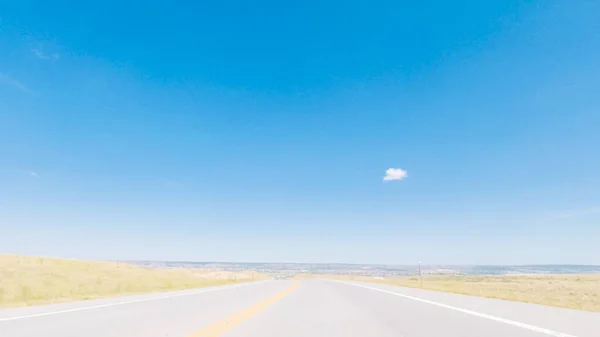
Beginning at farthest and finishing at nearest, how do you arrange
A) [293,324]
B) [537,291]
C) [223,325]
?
[537,291] → [293,324] → [223,325]

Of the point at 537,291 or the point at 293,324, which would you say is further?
the point at 537,291

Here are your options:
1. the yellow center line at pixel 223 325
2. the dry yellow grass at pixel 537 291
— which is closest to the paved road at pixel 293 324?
the yellow center line at pixel 223 325

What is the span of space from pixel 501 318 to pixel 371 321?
9.69 ft

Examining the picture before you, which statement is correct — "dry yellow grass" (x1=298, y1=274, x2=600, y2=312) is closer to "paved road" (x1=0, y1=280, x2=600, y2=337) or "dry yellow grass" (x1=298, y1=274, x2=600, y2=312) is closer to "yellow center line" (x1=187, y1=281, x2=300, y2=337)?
"paved road" (x1=0, y1=280, x2=600, y2=337)

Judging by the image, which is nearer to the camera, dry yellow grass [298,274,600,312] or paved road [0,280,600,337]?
paved road [0,280,600,337]

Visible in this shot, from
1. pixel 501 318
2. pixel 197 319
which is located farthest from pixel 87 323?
pixel 501 318

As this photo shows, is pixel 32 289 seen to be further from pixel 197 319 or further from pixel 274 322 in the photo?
pixel 274 322

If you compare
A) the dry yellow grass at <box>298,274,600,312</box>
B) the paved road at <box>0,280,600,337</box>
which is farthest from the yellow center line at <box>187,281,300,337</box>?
the dry yellow grass at <box>298,274,600,312</box>

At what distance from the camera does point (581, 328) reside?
7.99 metres

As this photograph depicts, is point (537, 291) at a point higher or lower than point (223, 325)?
higher

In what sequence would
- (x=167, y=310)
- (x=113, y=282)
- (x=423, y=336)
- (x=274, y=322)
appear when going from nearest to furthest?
(x=423, y=336) → (x=274, y=322) → (x=167, y=310) → (x=113, y=282)

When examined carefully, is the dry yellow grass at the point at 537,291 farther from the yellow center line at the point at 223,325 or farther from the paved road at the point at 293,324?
the yellow center line at the point at 223,325

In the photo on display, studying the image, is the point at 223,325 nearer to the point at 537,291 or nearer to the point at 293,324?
the point at 293,324

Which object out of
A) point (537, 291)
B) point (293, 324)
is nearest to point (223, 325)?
point (293, 324)
